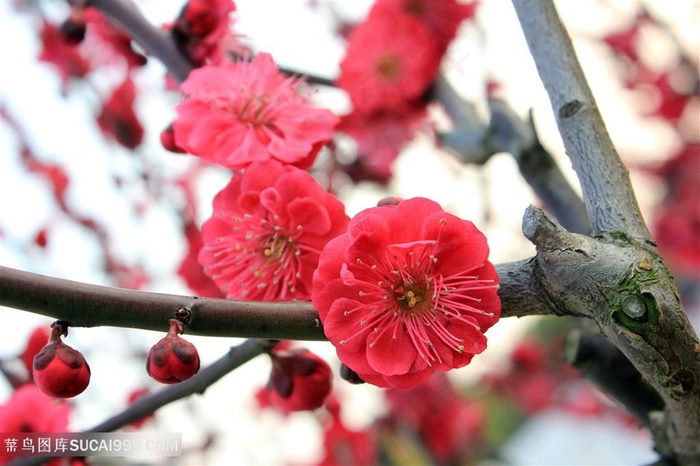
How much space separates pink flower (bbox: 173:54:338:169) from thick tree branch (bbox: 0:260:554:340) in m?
0.22

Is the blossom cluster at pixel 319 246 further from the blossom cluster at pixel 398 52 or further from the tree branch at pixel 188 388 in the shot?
the blossom cluster at pixel 398 52

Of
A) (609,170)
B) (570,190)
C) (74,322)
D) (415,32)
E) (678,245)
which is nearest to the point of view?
(74,322)

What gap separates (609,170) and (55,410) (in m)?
0.73

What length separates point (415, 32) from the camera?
1.20m

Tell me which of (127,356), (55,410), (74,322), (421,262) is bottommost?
(127,356)

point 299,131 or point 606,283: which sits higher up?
point 606,283

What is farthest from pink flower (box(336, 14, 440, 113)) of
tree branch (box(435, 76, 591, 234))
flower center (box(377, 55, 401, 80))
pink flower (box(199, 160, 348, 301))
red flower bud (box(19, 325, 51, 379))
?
red flower bud (box(19, 325, 51, 379))

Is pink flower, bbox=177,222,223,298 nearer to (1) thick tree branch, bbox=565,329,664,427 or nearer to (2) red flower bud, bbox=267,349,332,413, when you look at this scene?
(2) red flower bud, bbox=267,349,332,413

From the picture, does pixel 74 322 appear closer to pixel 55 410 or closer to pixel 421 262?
pixel 421 262

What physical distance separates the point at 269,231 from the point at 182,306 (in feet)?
0.76

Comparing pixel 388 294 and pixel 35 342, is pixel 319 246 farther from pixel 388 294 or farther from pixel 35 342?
pixel 35 342

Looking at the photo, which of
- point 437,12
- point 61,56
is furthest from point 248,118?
point 61,56

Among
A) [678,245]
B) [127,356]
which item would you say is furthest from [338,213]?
[678,245]

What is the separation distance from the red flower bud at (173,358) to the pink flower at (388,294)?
113 millimetres
